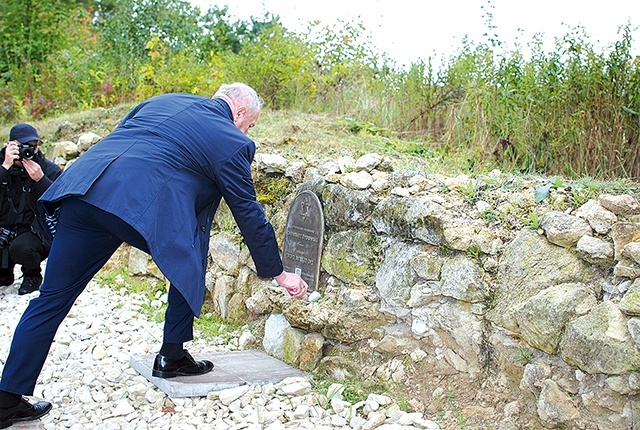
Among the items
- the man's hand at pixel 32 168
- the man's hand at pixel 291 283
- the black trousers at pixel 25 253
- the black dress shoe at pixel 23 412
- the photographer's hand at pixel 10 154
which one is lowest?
the black dress shoe at pixel 23 412

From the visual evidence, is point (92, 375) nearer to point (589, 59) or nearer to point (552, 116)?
point (552, 116)

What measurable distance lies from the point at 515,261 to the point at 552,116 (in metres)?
2.01

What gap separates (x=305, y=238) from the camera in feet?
15.1

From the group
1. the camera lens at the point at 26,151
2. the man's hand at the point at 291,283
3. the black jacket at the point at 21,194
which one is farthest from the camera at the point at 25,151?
the man's hand at the point at 291,283

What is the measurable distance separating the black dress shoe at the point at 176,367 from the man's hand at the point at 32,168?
2.33 m

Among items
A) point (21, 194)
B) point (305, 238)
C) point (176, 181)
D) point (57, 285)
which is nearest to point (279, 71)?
point (21, 194)

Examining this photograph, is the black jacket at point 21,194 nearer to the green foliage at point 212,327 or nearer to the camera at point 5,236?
the camera at point 5,236

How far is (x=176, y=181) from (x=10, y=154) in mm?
2780

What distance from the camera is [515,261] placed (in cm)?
349

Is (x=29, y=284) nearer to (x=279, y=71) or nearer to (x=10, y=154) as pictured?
(x=10, y=154)

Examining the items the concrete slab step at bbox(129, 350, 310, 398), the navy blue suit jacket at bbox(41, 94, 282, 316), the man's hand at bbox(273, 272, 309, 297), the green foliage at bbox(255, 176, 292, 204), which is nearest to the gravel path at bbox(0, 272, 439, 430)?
the concrete slab step at bbox(129, 350, 310, 398)

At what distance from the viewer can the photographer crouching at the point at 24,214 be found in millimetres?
5562

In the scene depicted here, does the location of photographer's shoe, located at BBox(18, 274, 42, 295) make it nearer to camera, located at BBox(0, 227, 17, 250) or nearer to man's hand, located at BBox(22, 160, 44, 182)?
camera, located at BBox(0, 227, 17, 250)

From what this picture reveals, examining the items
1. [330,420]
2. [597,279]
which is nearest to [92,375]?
[330,420]
